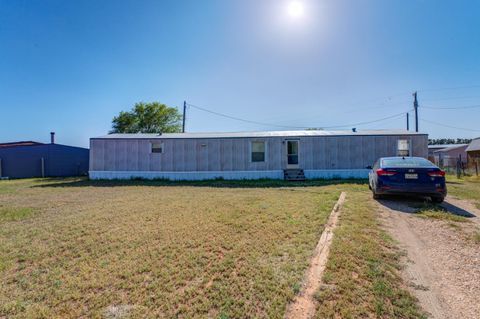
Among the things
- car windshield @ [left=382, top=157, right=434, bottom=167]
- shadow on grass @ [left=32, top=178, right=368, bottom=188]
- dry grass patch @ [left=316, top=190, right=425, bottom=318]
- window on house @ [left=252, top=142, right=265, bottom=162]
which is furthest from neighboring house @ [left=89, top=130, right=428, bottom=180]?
dry grass patch @ [left=316, top=190, right=425, bottom=318]

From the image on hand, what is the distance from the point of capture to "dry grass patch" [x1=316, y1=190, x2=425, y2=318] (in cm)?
208

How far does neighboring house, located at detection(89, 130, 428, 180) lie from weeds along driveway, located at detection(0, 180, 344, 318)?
7.72 meters

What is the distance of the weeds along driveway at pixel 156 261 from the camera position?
2.25 meters

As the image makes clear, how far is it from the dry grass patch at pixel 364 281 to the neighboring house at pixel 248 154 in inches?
372

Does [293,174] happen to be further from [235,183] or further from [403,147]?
[403,147]

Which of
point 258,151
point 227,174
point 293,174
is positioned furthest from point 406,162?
point 227,174

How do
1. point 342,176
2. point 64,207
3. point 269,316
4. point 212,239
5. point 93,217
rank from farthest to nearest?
point 342,176
point 64,207
point 93,217
point 212,239
point 269,316

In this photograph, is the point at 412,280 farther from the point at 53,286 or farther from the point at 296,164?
the point at 296,164

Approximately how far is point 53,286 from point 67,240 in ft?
5.14

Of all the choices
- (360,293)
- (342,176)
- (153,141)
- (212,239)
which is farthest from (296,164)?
(360,293)

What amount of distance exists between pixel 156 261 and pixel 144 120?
27.9 meters

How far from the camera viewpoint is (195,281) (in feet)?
8.70

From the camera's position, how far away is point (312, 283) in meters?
2.52

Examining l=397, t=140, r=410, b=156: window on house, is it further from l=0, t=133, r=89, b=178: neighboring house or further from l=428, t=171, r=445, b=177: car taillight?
l=0, t=133, r=89, b=178: neighboring house
